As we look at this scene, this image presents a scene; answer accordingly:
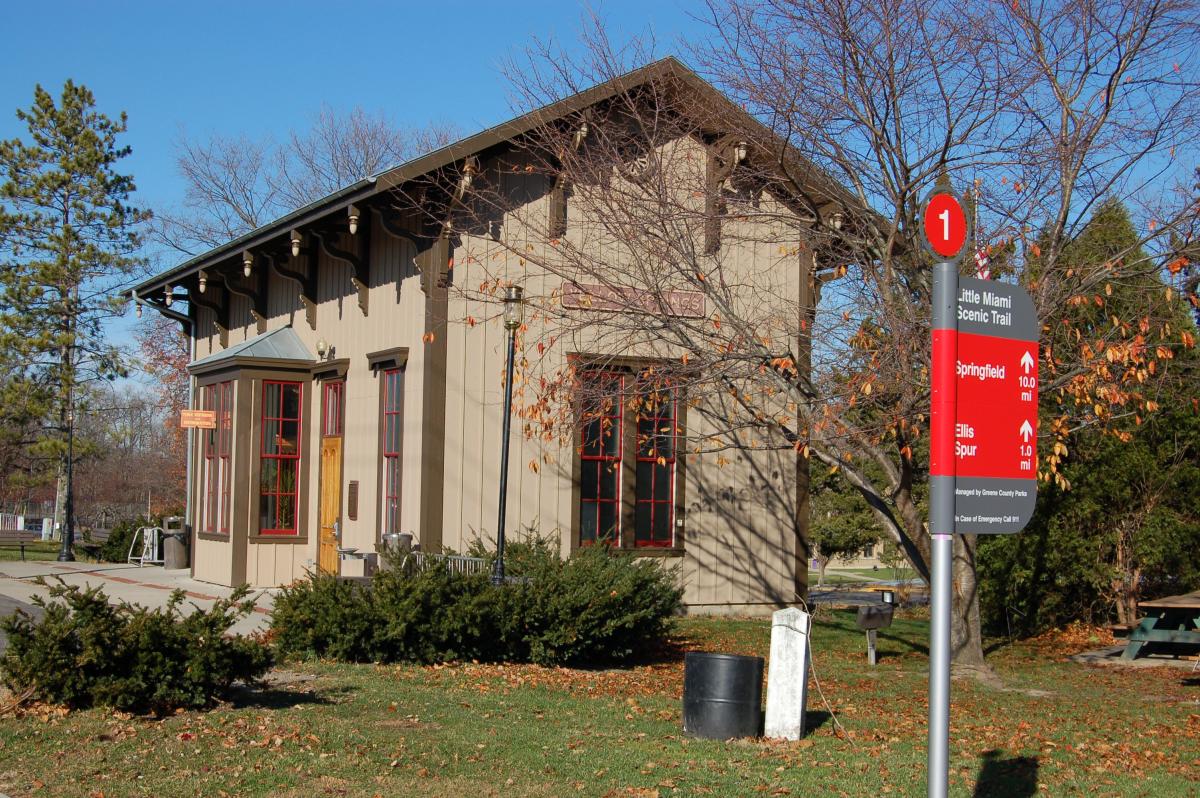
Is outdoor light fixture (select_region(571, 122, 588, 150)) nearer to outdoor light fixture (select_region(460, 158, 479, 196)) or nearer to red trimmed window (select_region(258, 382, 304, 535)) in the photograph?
outdoor light fixture (select_region(460, 158, 479, 196))

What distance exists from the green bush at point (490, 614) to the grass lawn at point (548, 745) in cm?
35

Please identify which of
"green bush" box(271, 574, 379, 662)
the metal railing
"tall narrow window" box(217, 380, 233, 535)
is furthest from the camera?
"tall narrow window" box(217, 380, 233, 535)

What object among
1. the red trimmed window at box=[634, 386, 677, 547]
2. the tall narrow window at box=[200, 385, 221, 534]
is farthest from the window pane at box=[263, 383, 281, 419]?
the red trimmed window at box=[634, 386, 677, 547]

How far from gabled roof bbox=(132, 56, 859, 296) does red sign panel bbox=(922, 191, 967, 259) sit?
7716mm

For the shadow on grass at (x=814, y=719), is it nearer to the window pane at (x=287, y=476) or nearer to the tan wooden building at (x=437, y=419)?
the tan wooden building at (x=437, y=419)

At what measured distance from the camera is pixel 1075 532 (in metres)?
18.2

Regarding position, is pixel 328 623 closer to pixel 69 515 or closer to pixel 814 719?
pixel 814 719

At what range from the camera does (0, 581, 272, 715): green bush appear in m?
8.38

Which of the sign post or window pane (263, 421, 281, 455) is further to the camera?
window pane (263, 421, 281, 455)

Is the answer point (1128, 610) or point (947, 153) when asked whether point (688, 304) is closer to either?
point (947, 153)

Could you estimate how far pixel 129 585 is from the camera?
2052 centimetres

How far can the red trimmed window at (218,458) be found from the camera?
63.6 ft

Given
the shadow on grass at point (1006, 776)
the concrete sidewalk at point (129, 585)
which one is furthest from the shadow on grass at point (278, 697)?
the shadow on grass at point (1006, 776)

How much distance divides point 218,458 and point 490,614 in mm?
9113
